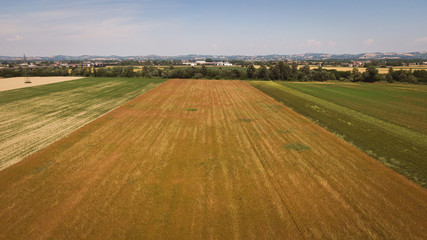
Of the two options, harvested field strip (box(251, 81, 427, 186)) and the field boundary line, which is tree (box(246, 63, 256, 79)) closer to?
the field boundary line

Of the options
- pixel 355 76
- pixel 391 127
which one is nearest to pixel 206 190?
pixel 391 127

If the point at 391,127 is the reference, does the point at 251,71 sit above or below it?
above

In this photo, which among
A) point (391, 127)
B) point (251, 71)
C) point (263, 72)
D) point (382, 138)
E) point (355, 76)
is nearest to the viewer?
point (382, 138)

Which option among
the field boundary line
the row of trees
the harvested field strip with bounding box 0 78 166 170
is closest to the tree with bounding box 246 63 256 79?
the row of trees

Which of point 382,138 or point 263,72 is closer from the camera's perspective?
point 382,138

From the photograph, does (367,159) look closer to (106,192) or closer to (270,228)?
(270,228)

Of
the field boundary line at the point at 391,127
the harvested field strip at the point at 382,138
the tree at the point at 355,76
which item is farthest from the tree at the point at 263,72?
the harvested field strip at the point at 382,138

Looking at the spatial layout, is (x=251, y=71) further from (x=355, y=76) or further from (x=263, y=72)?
(x=355, y=76)
